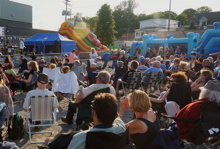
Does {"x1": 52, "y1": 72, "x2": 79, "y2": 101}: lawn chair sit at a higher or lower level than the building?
lower

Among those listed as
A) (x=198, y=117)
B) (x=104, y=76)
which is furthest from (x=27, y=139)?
(x=198, y=117)

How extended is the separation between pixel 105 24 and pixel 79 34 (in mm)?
16080

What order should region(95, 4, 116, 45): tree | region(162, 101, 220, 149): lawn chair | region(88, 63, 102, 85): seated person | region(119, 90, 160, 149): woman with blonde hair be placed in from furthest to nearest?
region(95, 4, 116, 45): tree, region(88, 63, 102, 85): seated person, region(162, 101, 220, 149): lawn chair, region(119, 90, 160, 149): woman with blonde hair

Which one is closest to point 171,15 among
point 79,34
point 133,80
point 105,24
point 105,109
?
point 105,24

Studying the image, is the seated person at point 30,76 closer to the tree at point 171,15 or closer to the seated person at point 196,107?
the seated person at point 196,107

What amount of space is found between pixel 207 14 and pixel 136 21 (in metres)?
21.3

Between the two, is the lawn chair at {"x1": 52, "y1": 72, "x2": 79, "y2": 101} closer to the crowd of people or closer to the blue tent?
the crowd of people

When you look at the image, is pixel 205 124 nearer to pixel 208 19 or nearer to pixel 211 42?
pixel 211 42

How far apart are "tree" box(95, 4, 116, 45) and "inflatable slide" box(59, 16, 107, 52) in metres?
14.5

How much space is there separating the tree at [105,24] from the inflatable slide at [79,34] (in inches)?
572

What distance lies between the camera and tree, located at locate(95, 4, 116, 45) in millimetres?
43969

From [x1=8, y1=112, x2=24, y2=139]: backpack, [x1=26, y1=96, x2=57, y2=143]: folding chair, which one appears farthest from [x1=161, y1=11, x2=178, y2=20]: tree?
[x1=8, y1=112, x2=24, y2=139]: backpack

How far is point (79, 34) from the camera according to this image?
2927 cm

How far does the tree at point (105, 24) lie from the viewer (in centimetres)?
4397
